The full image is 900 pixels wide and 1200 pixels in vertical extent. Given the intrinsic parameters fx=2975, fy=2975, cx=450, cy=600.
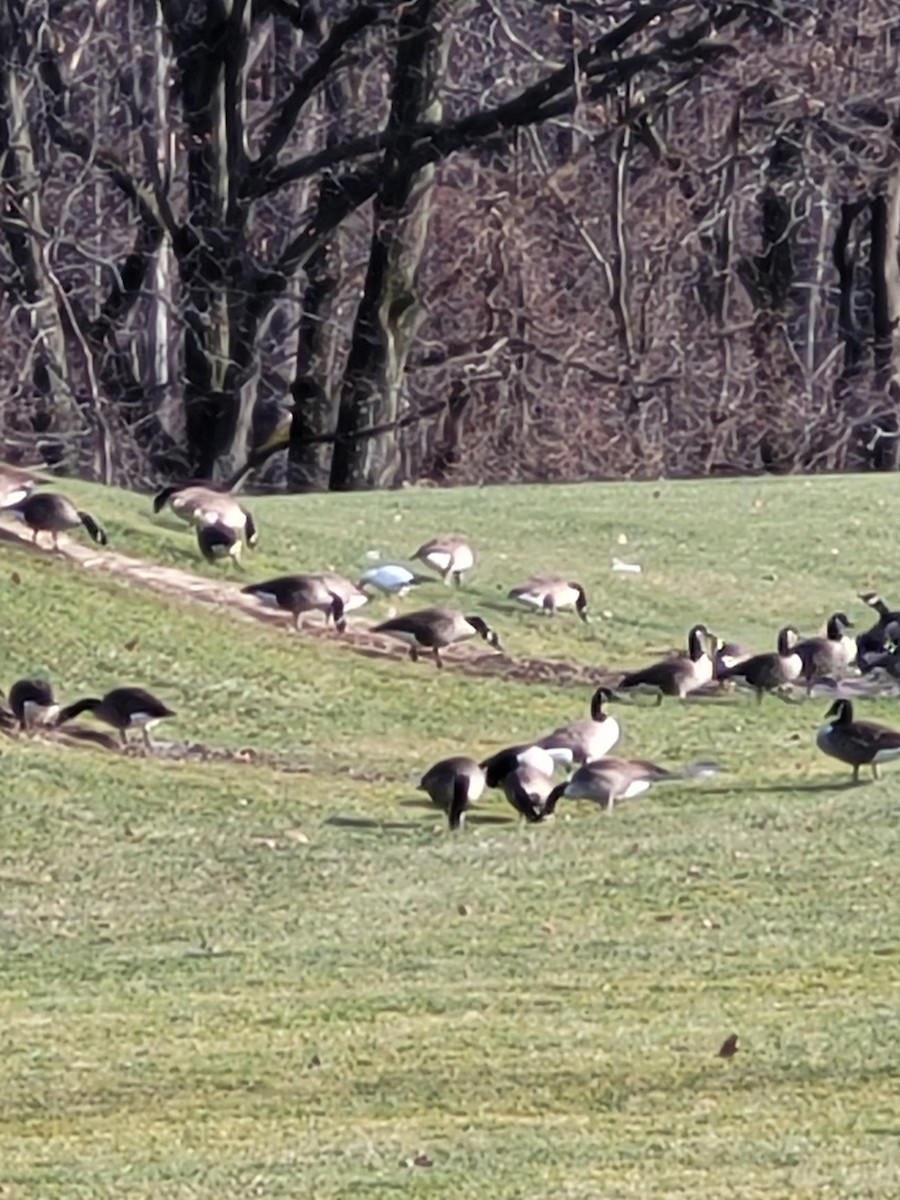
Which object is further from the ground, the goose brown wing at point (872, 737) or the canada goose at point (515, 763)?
the goose brown wing at point (872, 737)

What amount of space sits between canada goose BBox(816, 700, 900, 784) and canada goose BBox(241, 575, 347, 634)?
3.70m

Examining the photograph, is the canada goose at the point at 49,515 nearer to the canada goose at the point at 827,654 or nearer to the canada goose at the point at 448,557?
the canada goose at the point at 448,557

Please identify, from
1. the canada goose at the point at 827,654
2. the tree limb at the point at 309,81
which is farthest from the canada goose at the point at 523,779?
the tree limb at the point at 309,81

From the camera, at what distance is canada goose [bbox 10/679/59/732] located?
13539 millimetres

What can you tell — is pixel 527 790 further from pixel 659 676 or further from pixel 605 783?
pixel 659 676

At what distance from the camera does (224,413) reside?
30.1 m

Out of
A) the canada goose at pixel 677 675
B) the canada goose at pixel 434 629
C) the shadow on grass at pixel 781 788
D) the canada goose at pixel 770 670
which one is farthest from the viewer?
the canada goose at pixel 434 629

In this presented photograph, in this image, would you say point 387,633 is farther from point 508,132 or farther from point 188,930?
point 508,132

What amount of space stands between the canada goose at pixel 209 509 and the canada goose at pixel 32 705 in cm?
313

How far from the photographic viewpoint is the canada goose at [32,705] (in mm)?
13539

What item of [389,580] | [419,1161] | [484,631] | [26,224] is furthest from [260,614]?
[26,224]

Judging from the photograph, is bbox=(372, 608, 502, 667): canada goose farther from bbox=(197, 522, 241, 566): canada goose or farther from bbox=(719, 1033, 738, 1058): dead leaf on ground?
bbox=(719, 1033, 738, 1058): dead leaf on ground

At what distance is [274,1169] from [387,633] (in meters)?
8.25

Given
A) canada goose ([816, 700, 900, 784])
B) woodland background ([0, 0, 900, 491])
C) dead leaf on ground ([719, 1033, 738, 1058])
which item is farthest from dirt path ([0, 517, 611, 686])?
woodland background ([0, 0, 900, 491])
